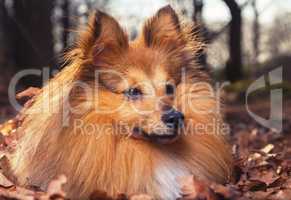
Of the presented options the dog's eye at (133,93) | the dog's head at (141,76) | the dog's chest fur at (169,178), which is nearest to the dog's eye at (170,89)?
the dog's head at (141,76)

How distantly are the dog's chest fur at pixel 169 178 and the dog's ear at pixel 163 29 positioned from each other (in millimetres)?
961

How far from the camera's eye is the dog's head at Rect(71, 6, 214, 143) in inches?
151

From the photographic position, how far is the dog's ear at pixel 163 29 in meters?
4.29

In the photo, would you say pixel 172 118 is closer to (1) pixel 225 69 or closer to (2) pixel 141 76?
(2) pixel 141 76

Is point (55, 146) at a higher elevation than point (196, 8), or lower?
lower

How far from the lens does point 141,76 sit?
4.02 m

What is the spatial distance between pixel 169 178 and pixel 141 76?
75 cm

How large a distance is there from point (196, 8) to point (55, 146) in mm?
3833

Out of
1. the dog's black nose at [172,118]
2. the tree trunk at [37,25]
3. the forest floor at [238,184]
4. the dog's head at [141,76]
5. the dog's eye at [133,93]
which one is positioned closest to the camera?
the forest floor at [238,184]

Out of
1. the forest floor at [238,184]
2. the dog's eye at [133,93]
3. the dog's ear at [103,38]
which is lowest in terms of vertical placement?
the forest floor at [238,184]

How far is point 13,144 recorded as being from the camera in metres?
4.77

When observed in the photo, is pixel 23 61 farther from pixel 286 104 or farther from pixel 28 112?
pixel 28 112

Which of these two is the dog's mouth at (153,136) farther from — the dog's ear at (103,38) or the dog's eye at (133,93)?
the dog's ear at (103,38)


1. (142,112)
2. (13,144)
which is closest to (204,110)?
(142,112)
